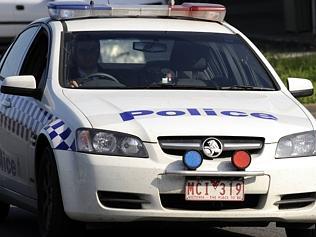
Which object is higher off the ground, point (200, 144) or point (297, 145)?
point (200, 144)

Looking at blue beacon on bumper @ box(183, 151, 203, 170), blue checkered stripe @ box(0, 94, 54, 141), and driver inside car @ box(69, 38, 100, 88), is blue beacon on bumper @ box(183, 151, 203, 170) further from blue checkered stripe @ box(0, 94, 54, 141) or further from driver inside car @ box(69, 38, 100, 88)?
driver inside car @ box(69, 38, 100, 88)

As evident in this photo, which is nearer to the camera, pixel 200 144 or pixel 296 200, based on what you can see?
pixel 200 144

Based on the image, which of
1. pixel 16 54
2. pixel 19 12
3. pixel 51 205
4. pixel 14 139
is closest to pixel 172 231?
pixel 14 139

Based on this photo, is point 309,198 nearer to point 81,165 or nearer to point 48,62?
point 81,165

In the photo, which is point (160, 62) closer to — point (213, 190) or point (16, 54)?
point (16, 54)

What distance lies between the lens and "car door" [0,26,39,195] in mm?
7504

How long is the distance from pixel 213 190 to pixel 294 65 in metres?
11.5

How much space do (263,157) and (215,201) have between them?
373 millimetres

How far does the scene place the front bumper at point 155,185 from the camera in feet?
20.8

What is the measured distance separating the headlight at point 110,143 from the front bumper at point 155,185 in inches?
1.6

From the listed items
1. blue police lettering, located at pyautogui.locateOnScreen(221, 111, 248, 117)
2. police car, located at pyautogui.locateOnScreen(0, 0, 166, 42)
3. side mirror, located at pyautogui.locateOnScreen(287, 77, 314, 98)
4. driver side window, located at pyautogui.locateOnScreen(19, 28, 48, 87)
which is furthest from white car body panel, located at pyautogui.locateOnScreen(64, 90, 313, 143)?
police car, located at pyautogui.locateOnScreen(0, 0, 166, 42)

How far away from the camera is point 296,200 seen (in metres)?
6.60

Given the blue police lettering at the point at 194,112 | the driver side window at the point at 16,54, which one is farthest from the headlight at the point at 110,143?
the driver side window at the point at 16,54

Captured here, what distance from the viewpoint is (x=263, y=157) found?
6.46 meters
